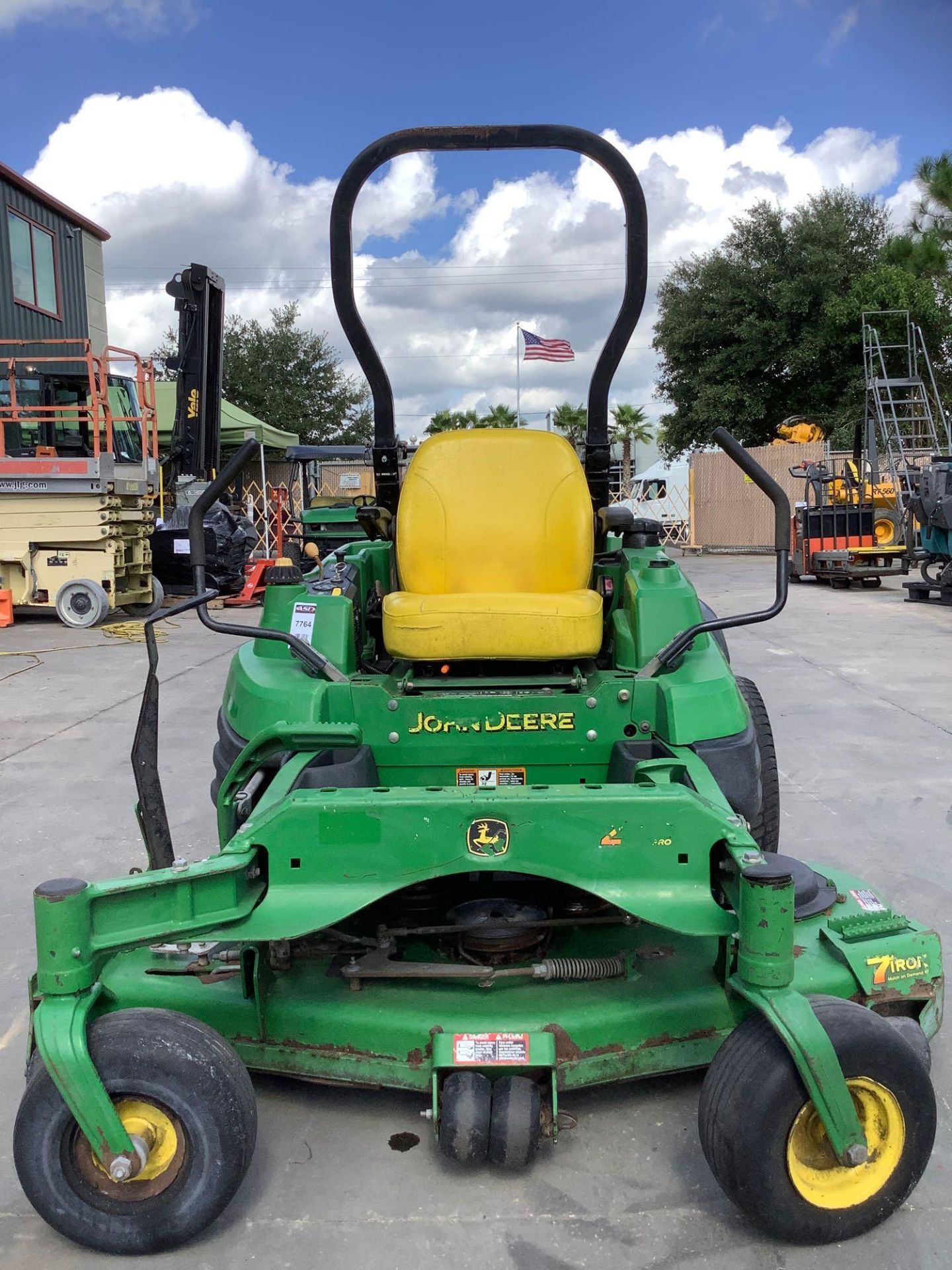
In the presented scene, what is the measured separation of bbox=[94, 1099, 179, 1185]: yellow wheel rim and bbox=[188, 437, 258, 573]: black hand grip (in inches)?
53.6

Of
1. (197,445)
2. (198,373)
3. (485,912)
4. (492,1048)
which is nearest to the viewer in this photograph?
(492,1048)

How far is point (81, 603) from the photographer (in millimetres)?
11469

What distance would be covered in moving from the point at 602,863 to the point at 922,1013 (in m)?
0.94

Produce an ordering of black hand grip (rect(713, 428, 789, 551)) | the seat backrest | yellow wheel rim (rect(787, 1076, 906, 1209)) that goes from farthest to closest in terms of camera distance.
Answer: the seat backrest → black hand grip (rect(713, 428, 789, 551)) → yellow wheel rim (rect(787, 1076, 906, 1209))

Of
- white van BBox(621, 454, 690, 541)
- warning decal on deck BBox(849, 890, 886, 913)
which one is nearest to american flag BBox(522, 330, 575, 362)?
warning decal on deck BBox(849, 890, 886, 913)

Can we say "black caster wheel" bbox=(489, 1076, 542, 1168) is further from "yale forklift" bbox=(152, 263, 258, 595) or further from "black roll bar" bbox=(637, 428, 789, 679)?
"yale forklift" bbox=(152, 263, 258, 595)

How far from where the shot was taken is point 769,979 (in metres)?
1.94

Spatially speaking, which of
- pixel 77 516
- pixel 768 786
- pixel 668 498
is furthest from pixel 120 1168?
pixel 668 498

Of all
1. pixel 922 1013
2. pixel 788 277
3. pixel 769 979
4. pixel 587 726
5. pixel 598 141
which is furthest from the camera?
pixel 788 277

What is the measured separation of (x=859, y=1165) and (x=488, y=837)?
0.92 metres

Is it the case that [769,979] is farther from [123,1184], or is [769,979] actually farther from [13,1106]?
[13,1106]

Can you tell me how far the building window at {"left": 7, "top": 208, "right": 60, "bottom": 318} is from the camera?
55.2ft

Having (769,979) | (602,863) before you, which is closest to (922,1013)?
(769,979)

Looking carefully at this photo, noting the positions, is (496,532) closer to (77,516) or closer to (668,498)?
(77,516)
